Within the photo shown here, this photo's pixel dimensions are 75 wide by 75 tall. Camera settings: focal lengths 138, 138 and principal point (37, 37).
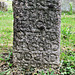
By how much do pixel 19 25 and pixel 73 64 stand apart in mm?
1048

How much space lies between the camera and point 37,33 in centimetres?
198

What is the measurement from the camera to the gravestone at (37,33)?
1909mm

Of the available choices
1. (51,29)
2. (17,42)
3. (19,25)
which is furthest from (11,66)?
(51,29)

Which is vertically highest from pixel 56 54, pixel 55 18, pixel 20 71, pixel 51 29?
pixel 55 18

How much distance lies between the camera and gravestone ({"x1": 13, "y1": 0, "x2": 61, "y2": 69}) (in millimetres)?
1909

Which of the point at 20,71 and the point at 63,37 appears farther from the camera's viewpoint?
the point at 63,37

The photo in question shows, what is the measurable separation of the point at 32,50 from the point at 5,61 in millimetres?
501

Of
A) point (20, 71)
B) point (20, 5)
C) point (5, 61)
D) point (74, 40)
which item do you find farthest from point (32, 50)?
point (74, 40)

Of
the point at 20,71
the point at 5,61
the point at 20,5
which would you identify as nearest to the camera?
the point at 20,5

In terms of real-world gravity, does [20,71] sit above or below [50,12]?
below

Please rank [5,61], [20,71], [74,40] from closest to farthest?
[20,71] → [5,61] → [74,40]

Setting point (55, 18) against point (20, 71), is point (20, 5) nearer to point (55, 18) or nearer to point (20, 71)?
point (55, 18)

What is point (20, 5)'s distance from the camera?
1901 mm

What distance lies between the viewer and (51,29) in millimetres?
1977
